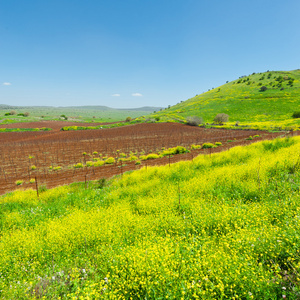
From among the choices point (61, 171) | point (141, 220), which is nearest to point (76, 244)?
point (141, 220)

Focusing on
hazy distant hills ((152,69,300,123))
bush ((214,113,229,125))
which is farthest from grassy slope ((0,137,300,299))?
hazy distant hills ((152,69,300,123))

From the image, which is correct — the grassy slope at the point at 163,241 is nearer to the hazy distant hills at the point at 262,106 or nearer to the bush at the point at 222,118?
the bush at the point at 222,118

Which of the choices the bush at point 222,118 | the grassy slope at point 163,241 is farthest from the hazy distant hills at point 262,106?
the grassy slope at point 163,241

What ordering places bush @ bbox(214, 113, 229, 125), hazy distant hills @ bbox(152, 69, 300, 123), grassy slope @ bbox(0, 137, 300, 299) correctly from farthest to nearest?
hazy distant hills @ bbox(152, 69, 300, 123) → bush @ bbox(214, 113, 229, 125) → grassy slope @ bbox(0, 137, 300, 299)

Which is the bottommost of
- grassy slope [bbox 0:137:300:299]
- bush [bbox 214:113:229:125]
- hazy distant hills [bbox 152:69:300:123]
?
grassy slope [bbox 0:137:300:299]

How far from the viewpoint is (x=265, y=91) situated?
91.1m

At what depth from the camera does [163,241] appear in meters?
5.00


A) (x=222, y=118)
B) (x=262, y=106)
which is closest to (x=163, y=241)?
(x=222, y=118)

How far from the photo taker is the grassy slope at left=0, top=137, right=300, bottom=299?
3477 millimetres

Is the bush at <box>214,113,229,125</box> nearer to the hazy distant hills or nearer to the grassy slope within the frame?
the hazy distant hills

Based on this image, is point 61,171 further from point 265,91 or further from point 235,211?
point 265,91

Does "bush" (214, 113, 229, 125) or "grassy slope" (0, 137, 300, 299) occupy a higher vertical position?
"bush" (214, 113, 229, 125)

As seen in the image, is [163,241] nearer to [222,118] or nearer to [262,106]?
[222,118]

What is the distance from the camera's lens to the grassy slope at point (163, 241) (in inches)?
137
